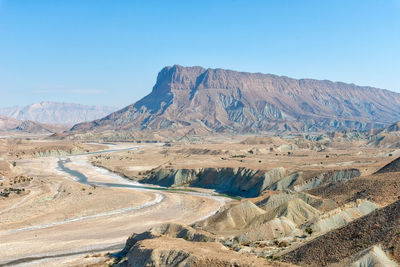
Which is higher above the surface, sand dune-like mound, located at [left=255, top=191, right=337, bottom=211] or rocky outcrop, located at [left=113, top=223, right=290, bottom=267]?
rocky outcrop, located at [left=113, top=223, right=290, bottom=267]

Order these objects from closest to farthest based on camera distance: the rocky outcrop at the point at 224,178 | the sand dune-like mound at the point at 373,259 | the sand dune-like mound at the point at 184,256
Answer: the sand dune-like mound at the point at 373,259 < the sand dune-like mound at the point at 184,256 < the rocky outcrop at the point at 224,178

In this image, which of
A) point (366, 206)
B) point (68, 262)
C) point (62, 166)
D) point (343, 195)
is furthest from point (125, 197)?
point (62, 166)

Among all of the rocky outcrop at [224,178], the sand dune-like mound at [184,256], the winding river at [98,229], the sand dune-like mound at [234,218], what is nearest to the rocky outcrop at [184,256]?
the sand dune-like mound at [184,256]

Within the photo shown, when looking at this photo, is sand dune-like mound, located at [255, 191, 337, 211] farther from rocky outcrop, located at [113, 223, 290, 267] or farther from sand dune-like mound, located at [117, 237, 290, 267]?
sand dune-like mound, located at [117, 237, 290, 267]

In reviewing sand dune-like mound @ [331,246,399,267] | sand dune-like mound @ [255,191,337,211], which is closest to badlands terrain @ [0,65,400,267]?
sand dune-like mound @ [331,246,399,267]

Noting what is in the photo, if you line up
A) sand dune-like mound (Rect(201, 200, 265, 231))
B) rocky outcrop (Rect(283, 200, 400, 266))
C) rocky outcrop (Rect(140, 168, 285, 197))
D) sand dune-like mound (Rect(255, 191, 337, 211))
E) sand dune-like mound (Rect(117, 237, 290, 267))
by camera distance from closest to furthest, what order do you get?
sand dune-like mound (Rect(117, 237, 290, 267)) → rocky outcrop (Rect(283, 200, 400, 266)) → sand dune-like mound (Rect(201, 200, 265, 231)) → sand dune-like mound (Rect(255, 191, 337, 211)) → rocky outcrop (Rect(140, 168, 285, 197))

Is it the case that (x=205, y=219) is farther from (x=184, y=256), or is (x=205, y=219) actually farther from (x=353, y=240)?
(x=353, y=240)

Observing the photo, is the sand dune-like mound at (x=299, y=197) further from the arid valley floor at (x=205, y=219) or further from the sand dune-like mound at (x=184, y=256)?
the sand dune-like mound at (x=184, y=256)

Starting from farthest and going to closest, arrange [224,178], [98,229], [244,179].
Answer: [224,178] → [244,179] → [98,229]

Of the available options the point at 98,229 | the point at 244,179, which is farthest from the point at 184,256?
the point at 244,179
